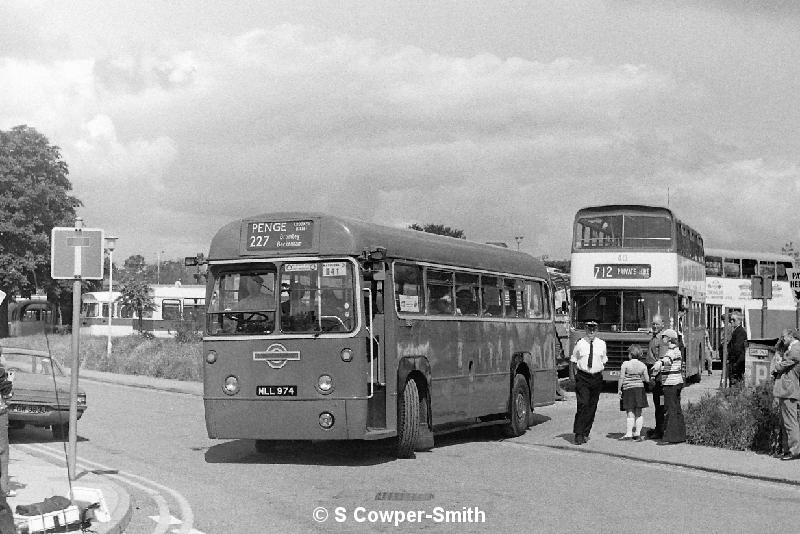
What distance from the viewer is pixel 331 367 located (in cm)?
1384

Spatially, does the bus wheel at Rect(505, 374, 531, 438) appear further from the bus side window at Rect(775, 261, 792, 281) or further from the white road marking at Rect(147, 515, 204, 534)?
the bus side window at Rect(775, 261, 792, 281)

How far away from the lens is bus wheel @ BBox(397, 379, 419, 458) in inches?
576

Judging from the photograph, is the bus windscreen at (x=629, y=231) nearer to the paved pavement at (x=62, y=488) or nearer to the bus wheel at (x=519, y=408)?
the bus wheel at (x=519, y=408)

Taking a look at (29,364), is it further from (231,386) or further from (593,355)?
(593,355)

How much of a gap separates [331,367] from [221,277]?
1.94m

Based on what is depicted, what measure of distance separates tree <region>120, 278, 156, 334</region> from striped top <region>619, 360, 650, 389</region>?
73.7 metres

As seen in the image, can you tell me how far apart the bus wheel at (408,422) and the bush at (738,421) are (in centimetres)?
484

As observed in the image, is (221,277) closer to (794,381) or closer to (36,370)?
(36,370)

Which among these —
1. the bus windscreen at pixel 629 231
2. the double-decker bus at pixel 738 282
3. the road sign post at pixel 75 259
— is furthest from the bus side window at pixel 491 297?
the double-decker bus at pixel 738 282

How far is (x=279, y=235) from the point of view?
47.1ft

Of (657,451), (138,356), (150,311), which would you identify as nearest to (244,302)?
(657,451)

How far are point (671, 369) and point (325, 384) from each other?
20.0 ft

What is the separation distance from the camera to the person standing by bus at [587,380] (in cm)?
1730

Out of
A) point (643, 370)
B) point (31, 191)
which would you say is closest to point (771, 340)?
point (643, 370)
